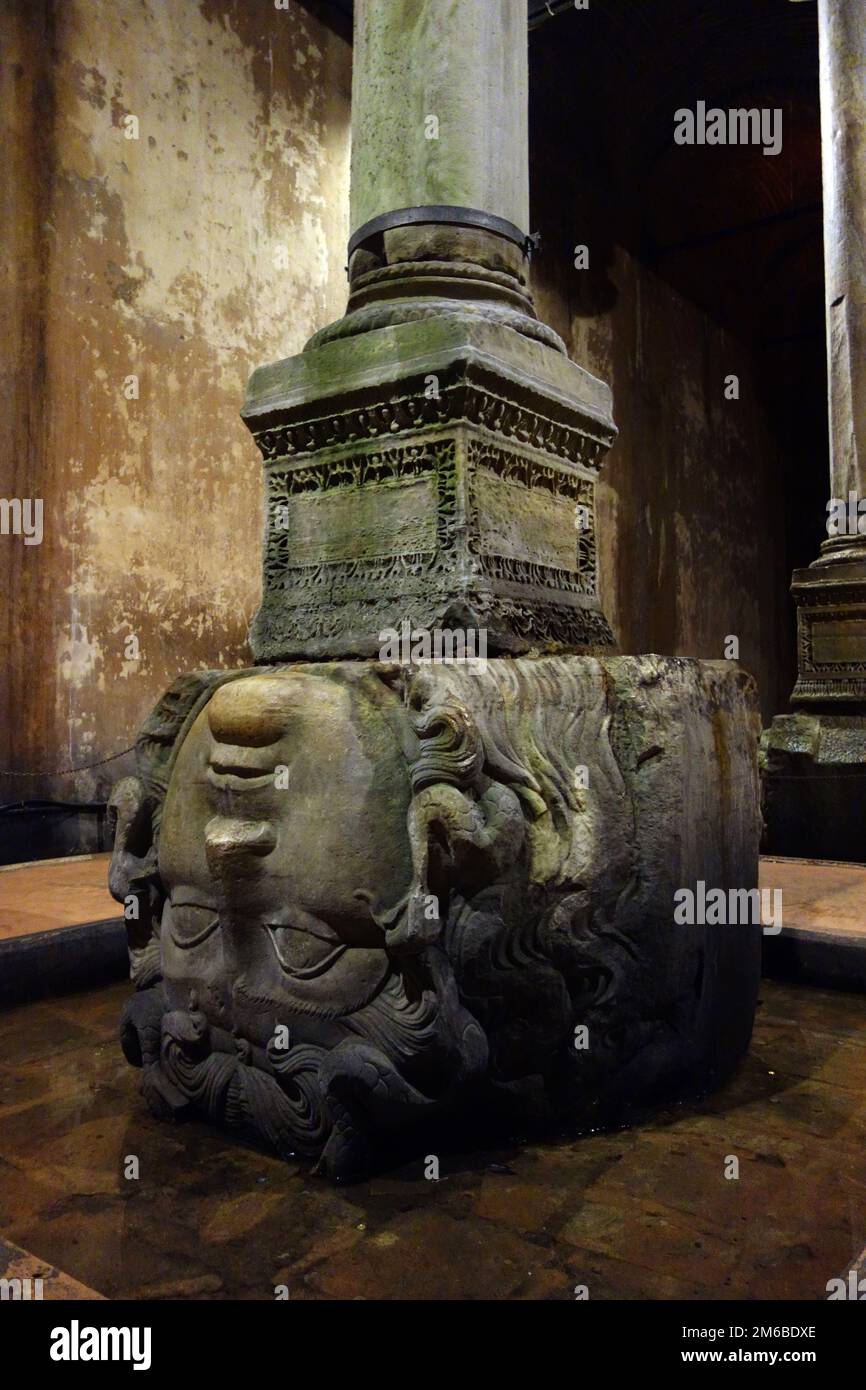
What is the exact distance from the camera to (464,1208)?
185cm

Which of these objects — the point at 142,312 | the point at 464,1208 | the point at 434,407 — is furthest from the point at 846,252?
the point at 464,1208

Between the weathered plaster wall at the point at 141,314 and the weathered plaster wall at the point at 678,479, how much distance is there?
362 centimetres

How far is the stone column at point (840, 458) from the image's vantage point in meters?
6.09

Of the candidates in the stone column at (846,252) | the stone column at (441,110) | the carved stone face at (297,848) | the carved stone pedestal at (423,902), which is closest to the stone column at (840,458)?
the stone column at (846,252)

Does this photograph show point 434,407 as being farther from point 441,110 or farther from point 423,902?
point 423,902

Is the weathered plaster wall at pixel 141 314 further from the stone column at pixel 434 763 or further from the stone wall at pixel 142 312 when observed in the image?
the stone column at pixel 434 763

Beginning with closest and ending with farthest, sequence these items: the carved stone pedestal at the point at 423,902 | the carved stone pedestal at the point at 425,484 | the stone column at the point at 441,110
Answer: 1. the carved stone pedestal at the point at 423,902
2. the carved stone pedestal at the point at 425,484
3. the stone column at the point at 441,110

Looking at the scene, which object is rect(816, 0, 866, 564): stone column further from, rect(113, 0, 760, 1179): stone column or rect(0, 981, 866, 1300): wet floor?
rect(0, 981, 866, 1300): wet floor

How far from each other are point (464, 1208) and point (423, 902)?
1.82ft

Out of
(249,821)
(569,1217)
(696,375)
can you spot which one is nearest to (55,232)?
→ (249,821)

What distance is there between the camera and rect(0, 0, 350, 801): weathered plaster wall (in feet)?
19.0

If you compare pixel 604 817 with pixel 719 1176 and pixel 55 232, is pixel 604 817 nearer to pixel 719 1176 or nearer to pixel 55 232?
pixel 719 1176

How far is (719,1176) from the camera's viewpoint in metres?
1.98

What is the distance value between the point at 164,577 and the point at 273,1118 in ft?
16.3
